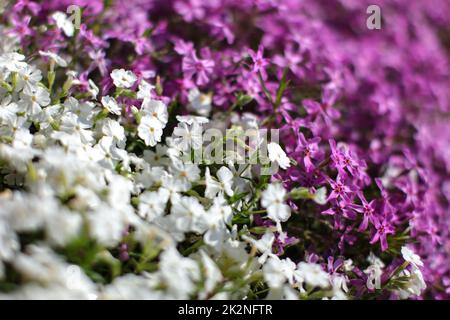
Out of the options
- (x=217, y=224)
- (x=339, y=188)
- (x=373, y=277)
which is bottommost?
(x=373, y=277)

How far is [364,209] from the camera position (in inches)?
60.7

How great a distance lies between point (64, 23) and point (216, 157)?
674mm

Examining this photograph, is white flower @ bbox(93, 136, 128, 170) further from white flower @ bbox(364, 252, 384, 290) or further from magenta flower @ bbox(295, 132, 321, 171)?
white flower @ bbox(364, 252, 384, 290)

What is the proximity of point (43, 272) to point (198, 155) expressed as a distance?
583 mm

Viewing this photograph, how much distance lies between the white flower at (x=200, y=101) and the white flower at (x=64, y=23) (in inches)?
16.5

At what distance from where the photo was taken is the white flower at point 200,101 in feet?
5.78

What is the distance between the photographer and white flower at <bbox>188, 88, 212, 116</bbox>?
5.78ft

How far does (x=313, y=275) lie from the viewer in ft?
4.08

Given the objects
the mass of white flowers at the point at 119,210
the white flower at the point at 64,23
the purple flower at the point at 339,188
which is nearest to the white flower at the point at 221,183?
the mass of white flowers at the point at 119,210

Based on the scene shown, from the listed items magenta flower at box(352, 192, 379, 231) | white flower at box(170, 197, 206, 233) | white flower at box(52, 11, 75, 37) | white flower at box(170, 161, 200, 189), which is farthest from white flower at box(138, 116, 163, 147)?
magenta flower at box(352, 192, 379, 231)

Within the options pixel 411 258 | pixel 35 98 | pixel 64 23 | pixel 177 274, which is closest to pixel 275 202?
pixel 177 274

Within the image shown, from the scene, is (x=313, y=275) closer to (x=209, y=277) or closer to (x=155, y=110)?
(x=209, y=277)
